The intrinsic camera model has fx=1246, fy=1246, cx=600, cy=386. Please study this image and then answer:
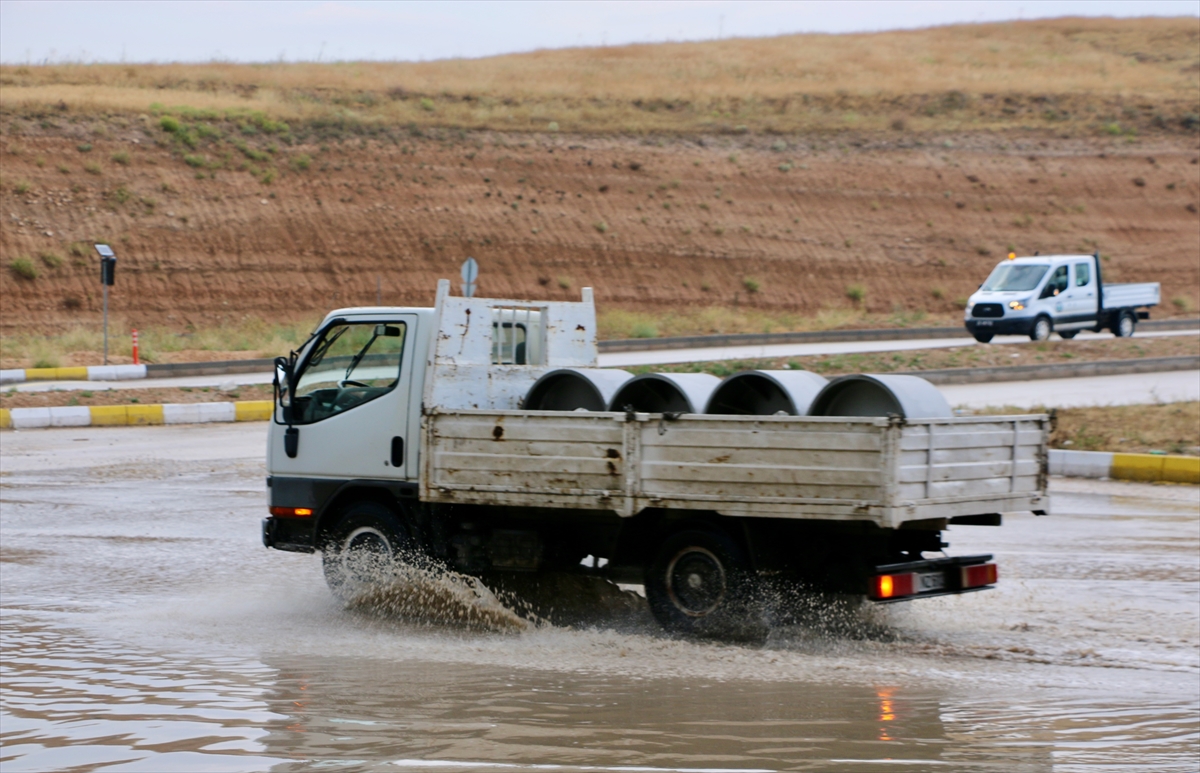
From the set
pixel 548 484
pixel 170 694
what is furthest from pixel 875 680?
pixel 170 694

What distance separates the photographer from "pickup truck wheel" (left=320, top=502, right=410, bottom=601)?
808 cm

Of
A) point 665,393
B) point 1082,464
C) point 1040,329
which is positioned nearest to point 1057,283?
point 1040,329

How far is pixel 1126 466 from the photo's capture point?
1442 cm

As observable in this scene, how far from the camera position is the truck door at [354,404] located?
319 inches

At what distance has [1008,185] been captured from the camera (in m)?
58.6

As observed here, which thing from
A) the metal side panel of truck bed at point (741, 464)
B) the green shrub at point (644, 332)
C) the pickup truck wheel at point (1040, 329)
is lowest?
the metal side panel of truck bed at point (741, 464)

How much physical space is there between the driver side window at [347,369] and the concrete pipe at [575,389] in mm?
951

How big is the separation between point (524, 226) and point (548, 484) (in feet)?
150

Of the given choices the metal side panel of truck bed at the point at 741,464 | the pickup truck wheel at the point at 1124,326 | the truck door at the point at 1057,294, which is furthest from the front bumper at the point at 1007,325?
the metal side panel of truck bed at the point at 741,464

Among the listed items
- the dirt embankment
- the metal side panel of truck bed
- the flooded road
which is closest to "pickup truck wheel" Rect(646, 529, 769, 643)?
the flooded road

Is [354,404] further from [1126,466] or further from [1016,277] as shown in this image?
[1016,277]

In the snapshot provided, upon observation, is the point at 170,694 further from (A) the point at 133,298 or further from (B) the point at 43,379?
(A) the point at 133,298

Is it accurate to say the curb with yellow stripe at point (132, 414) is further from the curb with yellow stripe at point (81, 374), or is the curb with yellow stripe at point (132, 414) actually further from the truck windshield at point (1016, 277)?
the truck windshield at point (1016, 277)

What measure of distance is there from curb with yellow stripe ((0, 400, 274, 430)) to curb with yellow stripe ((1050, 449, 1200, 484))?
13078 millimetres
